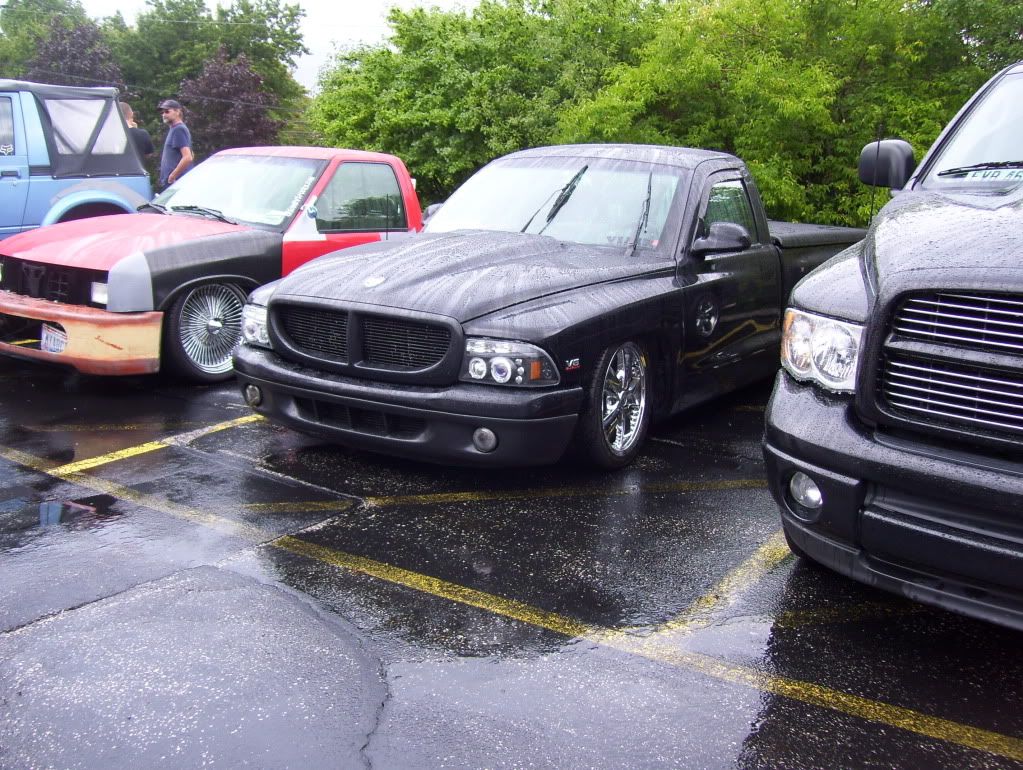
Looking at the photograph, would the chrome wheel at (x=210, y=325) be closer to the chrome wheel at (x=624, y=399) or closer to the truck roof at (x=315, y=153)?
A: the truck roof at (x=315, y=153)

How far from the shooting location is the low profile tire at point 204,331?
686cm

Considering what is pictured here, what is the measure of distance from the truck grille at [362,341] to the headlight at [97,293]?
1.92m

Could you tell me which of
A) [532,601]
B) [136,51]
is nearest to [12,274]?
[532,601]

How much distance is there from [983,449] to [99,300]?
546 centimetres

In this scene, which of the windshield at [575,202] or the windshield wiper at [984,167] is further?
the windshield at [575,202]

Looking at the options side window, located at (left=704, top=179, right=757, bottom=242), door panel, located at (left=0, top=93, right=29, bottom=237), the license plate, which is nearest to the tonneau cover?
side window, located at (left=704, top=179, right=757, bottom=242)

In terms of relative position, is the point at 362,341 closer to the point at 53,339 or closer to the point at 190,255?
the point at 190,255

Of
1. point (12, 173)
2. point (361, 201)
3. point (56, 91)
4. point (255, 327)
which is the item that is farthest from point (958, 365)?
point (56, 91)

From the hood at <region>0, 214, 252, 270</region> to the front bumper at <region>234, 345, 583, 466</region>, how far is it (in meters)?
2.17

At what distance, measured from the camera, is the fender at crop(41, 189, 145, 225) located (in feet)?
29.9

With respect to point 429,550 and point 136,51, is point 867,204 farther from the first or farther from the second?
point 136,51

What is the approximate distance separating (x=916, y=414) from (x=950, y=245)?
22.2 inches

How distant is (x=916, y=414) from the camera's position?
3121 mm

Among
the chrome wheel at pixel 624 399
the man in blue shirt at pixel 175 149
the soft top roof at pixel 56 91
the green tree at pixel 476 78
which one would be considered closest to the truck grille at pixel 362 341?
the chrome wheel at pixel 624 399
